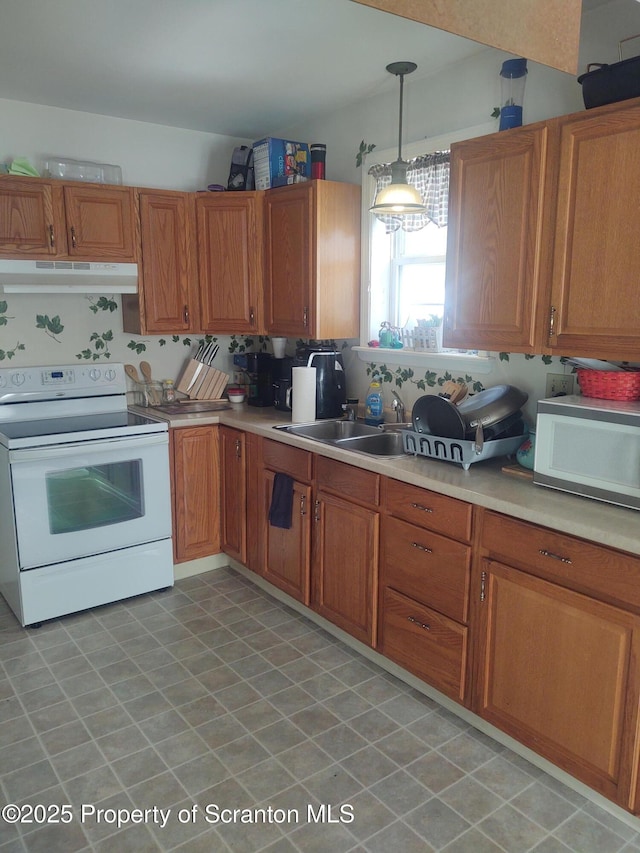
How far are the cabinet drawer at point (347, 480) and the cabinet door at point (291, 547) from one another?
5.8 inches

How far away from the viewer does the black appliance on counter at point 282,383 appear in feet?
11.7

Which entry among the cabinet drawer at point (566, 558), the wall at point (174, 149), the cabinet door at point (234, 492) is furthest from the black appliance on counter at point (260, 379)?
the cabinet drawer at point (566, 558)

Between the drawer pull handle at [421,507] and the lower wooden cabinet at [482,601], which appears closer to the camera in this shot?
the lower wooden cabinet at [482,601]

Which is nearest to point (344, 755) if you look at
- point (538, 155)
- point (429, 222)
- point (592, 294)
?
point (592, 294)

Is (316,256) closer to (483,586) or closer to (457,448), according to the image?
(457,448)

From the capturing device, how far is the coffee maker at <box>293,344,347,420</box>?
3293 millimetres

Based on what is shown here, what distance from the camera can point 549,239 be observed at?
212 cm

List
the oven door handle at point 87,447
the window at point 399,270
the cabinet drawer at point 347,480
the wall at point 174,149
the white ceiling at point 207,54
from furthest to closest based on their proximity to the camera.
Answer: the window at point 399,270 < the oven door handle at point 87,447 < the wall at point 174,149 < the cabinet drawer at point 347,480 < the white ceiling at point 207,54

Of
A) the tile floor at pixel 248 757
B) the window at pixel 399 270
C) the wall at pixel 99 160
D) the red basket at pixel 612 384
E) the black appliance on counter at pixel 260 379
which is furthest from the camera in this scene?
the black appliance on counter at pixel 260 379

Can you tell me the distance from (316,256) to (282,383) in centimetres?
73

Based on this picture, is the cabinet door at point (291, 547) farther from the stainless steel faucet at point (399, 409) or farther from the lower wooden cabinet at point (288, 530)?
the stainless steel faucet at point (399, 409)

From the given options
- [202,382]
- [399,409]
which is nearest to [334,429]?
[399,409]

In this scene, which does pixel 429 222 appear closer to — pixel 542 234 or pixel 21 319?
pixel 542 234

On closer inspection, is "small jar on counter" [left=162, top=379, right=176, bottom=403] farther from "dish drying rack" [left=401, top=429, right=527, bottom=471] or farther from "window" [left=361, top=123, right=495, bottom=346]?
"dish drying rack" [left=401, top=429, right=527, bottom=471]
